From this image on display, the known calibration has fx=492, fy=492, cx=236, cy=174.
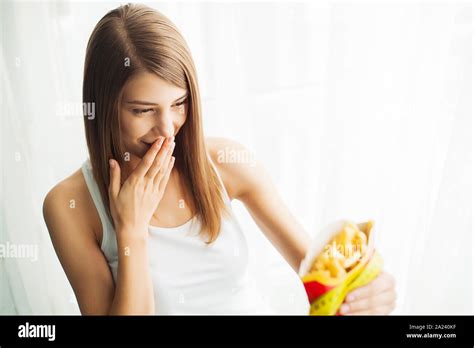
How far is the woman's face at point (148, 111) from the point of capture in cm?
88

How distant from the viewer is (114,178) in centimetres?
93

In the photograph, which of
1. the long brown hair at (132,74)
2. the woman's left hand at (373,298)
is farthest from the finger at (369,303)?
the long brown hair at (132,74)

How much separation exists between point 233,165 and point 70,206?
0.32 m

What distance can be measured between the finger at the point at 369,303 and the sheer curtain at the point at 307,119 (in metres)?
0.17

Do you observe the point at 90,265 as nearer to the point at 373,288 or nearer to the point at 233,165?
the point at 233,165

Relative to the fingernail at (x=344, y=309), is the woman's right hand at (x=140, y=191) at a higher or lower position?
higher

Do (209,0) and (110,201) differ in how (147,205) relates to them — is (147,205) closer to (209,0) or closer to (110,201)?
(110,201)

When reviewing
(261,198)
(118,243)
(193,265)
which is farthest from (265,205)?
(118,243)

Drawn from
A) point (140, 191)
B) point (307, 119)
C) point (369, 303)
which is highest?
point (307, 119)

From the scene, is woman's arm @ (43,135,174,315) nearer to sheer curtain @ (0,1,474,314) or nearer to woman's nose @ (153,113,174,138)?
woman's nose @ (153,113,174,138)

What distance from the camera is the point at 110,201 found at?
923 millimetres

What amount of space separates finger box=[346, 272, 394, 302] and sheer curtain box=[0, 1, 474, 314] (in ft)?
0.59

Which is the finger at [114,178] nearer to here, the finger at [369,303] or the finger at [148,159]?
the finger at [148,159]
